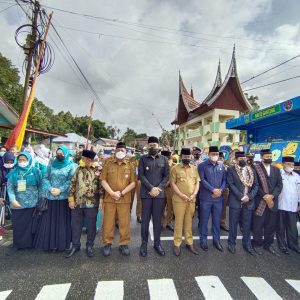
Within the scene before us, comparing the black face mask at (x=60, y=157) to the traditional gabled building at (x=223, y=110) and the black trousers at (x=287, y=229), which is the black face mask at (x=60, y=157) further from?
the traditional gabled building at (x=223, y=110)

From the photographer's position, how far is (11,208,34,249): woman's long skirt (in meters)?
3.92

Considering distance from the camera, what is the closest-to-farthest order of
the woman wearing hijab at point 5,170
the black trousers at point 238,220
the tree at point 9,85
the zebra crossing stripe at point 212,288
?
1. the zebra crossing stripe at point 212,288
2. the black trousers at point 238,220
3. the woman wearing hijab at point 5,170
4. the tree at point 9,85

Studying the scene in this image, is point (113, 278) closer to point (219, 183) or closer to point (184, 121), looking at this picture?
point (219, 183)

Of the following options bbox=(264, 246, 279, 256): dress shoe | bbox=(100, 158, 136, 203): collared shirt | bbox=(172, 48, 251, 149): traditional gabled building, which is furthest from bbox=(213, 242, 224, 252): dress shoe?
bbox=(172, 48, 251, 149): traditional gabled building

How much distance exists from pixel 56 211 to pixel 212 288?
2646 mm

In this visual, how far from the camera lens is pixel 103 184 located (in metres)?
3.95

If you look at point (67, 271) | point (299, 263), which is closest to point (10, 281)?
point (67, 271)

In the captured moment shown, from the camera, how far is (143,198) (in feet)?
13.5

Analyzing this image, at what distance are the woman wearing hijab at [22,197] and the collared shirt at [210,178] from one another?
292 centimetres

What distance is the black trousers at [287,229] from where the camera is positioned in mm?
4387

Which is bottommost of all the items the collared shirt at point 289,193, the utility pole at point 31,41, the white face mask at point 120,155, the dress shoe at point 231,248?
the dress shoe at point 231,248

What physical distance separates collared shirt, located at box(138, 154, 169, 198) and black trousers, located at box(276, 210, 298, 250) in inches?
92.2

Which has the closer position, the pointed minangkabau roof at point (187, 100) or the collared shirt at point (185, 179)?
the collared shirt at point (185, 179)

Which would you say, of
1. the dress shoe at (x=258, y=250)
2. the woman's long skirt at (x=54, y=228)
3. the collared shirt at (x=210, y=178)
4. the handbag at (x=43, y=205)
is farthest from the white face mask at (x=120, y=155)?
the dress shoe at (x=258, y=250)
